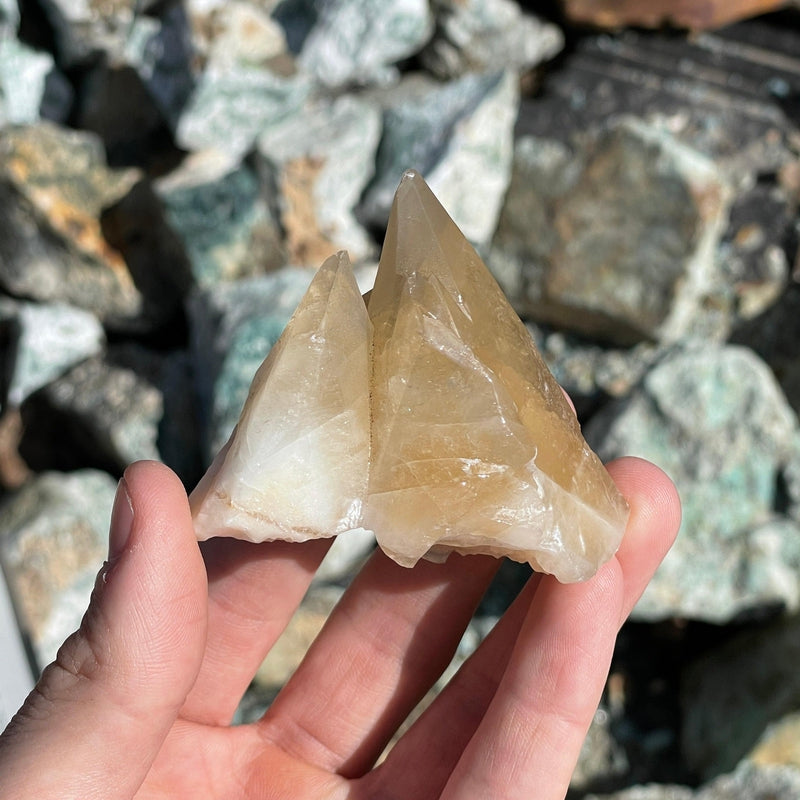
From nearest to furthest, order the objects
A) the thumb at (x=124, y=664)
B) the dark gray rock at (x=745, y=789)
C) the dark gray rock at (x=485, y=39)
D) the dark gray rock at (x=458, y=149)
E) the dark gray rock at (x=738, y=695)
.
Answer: the thumb at (x=124, y=664)
the dark gray rock at (x=745, y=789)
the dark gray rock at (x=738, y=695)
the dark gray rock at (x=458, y=149)
the dark gray rock at (x=485, y=39)

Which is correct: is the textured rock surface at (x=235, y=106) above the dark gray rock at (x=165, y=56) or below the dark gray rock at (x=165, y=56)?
below

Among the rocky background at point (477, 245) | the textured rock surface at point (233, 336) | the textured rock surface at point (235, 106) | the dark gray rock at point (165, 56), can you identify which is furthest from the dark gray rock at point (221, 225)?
the dark gray rock at point (165, 56)

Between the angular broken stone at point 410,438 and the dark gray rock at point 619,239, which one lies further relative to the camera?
the dark gray rock at point 619,239

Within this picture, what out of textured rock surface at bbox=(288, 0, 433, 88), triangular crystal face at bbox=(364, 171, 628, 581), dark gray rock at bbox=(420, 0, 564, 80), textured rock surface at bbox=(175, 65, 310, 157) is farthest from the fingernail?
dark gray rock at bbox=(420, 0, 564, 80)

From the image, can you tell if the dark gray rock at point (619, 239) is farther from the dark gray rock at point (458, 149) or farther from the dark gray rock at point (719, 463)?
the dark gray rock at point (719, 463)

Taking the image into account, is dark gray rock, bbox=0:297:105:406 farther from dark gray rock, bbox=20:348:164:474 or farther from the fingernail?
the fingernail

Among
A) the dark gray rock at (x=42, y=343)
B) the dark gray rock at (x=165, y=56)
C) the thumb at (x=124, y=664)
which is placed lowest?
the dark gray rock at (x=42, y=343)

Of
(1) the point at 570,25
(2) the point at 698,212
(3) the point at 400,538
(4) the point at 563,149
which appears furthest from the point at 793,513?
(1) the point at 570,25
